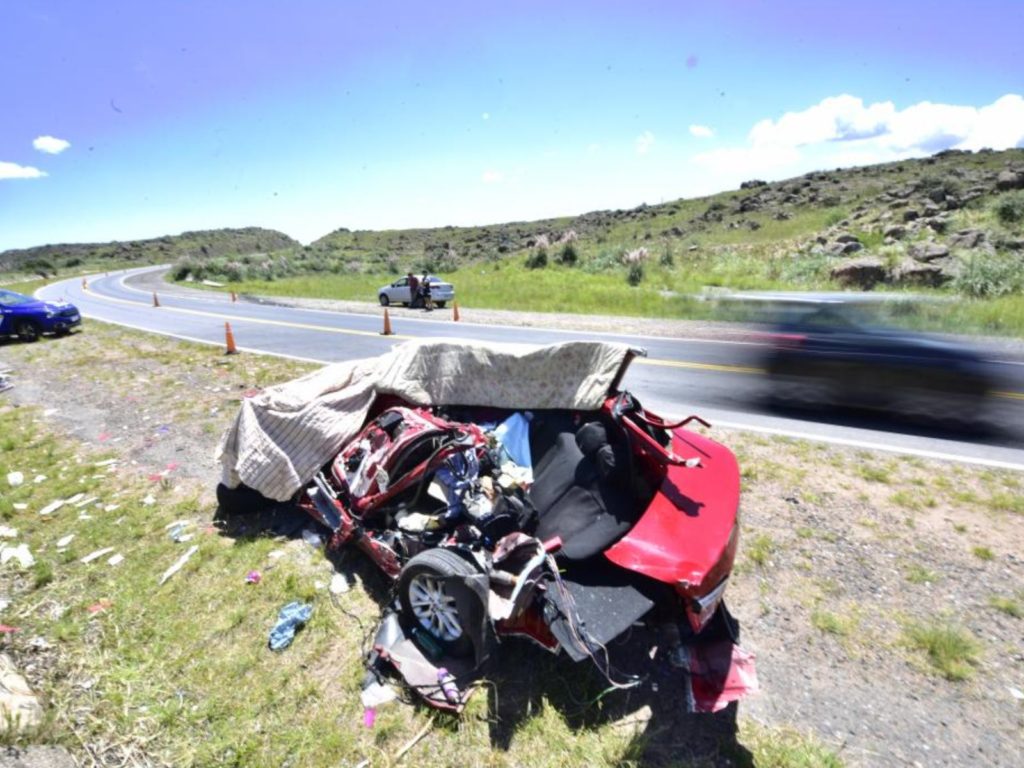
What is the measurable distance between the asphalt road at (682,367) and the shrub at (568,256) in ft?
57.9

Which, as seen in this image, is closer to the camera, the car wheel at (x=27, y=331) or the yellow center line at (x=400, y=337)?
the yellow center line at (x=400, y=337)

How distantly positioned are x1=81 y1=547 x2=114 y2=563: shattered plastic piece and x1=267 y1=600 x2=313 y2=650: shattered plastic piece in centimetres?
204

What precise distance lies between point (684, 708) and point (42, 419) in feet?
32.1

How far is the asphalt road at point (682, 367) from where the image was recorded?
649 centimetres

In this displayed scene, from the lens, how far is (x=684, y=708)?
9.64 ft

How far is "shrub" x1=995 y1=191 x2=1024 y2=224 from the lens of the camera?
24359 millimetres

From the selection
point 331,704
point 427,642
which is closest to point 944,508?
point 427,642

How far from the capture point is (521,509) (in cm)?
353

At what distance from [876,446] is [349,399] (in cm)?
599

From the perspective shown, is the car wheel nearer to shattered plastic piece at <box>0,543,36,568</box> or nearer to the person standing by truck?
the person standing by truck

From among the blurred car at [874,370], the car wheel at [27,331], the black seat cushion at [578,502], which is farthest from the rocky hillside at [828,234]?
the car wheel at [27,331]

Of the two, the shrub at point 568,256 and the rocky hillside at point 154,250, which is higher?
the rocky hillside at point 154,250

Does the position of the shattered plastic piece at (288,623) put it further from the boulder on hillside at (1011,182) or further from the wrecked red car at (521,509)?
the boulder on hillside at (1011,182)

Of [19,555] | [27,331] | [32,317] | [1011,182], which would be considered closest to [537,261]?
[32,317]
